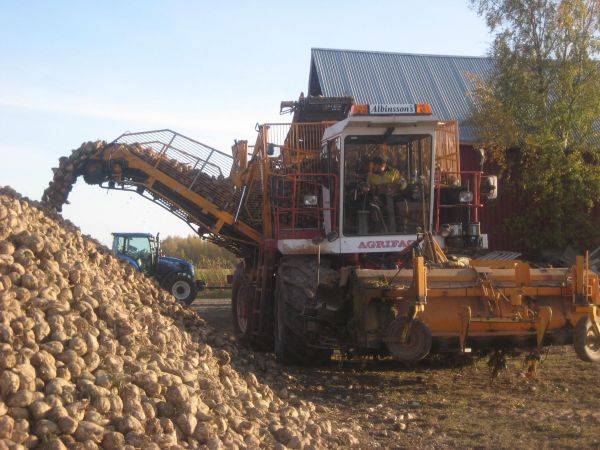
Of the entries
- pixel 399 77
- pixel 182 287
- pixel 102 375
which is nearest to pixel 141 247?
pixel 182 287

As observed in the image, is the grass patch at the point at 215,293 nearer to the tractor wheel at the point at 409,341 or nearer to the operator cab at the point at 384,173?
the operator cab at the point at 384,173

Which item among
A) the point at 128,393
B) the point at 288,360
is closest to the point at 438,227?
the point at 288,360

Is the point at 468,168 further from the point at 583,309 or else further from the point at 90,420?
the point at 90,420

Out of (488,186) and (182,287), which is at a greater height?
(488,186)

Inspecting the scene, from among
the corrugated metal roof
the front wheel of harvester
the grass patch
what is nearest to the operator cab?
the front wheel of harvester

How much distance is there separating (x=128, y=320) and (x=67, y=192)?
622cm

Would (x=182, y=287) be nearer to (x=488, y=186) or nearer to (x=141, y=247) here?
(x=141, y=247)

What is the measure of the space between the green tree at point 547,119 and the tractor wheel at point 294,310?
391 inches

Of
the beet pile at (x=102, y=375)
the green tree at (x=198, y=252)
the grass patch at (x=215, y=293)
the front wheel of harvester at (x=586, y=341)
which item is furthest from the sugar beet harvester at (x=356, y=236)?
the green tree at (x=198, y=252)

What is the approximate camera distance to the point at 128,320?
6723 millimetres

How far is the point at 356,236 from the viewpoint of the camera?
31.1 ft

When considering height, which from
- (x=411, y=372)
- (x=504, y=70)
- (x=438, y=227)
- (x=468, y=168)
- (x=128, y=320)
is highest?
(x=504, y=70)

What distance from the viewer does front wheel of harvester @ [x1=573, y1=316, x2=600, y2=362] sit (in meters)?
7.41

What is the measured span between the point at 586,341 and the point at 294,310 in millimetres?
3030
